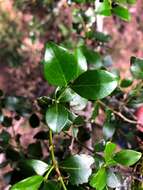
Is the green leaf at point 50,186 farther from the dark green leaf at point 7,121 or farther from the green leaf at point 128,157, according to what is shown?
the dark green leaf at point 7,121

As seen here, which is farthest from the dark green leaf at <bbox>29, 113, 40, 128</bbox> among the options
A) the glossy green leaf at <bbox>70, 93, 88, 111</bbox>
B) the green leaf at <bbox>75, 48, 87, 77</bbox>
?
the green leaf at <bbox>75, 48, 87, 77</bbox>

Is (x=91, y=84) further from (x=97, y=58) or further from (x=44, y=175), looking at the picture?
(x=97, y=58)

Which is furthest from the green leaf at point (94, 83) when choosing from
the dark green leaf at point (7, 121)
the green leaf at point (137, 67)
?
the dark green leaf at point (7, 121)

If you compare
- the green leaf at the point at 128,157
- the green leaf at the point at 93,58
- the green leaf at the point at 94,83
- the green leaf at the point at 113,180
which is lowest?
the green leaf at the point at 113,180

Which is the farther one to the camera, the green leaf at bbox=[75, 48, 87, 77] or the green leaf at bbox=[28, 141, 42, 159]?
the green leaf at bbox=[28, 141, 42, 159]

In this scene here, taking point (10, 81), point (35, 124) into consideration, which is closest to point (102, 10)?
point (35, 124)

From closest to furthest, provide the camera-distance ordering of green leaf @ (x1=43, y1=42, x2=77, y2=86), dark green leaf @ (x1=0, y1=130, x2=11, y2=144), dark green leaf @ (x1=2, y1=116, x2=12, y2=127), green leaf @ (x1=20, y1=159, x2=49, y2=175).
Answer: green leaf @ (x1=43, y1=42, x2=77, y2=86) → green leaf @ (x1=20, y1=159, x2=49, y2=175) → dark green leaf @ (x1=0, y1=130, x2=11, y2=144) → dark green leaf @ (x1=2, y1=116, x2=12, y2=127)

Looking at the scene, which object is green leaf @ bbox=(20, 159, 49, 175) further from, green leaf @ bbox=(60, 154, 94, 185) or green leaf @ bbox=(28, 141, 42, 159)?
green leaf @ bbox=(28, 141, 42, 159)

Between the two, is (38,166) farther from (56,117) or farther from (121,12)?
(121,12)
